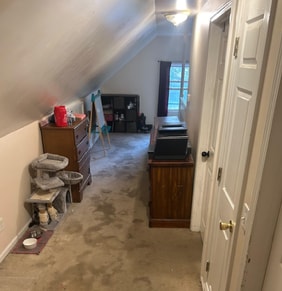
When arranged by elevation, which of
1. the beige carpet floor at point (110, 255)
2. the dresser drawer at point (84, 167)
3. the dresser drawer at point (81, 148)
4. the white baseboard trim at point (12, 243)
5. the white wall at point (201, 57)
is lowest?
the beige carpet floor at point (110, 255)

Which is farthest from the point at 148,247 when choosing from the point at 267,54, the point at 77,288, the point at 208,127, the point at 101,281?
the point at 267,54

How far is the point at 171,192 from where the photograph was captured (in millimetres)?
2516

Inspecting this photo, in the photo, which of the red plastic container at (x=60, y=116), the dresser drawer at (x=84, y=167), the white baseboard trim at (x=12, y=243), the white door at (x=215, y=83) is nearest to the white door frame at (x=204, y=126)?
the white door at (x=215, y=83)

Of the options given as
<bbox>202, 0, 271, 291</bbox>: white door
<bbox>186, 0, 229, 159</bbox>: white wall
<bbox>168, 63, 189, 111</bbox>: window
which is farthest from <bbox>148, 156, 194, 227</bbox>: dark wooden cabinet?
<bbox>168, 63, 189, 111</bbox>: window

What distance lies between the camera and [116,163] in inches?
172

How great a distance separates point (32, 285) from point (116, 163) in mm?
2574

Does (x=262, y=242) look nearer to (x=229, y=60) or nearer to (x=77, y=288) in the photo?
(x=229, y=60)

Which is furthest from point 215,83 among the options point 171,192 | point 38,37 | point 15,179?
point 15,179

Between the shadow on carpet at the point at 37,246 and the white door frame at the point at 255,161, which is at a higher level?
the white door frame at the point at 255,161

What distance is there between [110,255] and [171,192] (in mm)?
829

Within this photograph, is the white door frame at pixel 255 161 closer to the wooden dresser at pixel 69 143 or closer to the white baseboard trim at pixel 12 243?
the white baseboard trim at pixel 12 243

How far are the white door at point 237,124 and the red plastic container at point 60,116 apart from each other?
1.98 meters

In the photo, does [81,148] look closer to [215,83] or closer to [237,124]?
[215,83]

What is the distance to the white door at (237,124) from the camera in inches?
40.2
